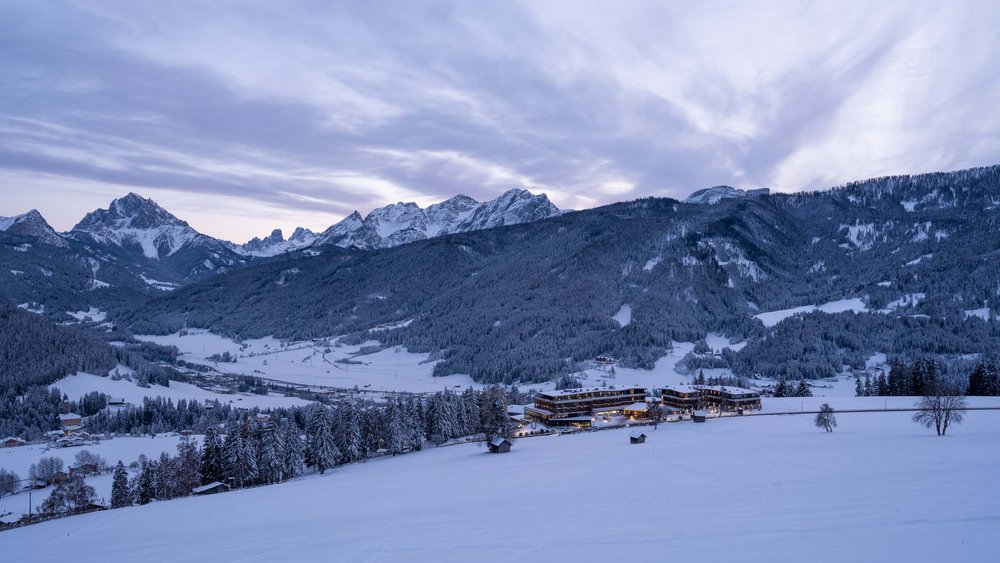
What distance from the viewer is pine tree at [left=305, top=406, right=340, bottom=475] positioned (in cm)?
5683

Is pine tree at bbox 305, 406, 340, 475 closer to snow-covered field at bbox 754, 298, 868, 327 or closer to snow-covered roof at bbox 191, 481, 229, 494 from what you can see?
snow-covered roof at bbox 191, 481, 229, 494

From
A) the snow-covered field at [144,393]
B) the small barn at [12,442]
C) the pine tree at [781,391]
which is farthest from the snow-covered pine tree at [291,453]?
the pine tree at [781,391]

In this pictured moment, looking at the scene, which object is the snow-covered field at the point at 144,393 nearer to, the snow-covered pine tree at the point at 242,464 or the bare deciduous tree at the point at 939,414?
the snow-covered pine tree at the point at 242,464

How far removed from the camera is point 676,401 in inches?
3383

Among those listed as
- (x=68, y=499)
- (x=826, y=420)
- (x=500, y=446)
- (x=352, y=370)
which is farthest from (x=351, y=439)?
(x=352, y=370)

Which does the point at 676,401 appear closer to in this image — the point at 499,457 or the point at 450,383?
the point at 499,457

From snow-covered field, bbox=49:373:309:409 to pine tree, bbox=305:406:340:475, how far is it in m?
53.8

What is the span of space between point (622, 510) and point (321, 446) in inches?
1580

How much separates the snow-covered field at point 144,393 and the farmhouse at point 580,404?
165 feet

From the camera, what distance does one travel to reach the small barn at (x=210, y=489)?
50812 millimetres

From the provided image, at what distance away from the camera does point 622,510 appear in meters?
24.1

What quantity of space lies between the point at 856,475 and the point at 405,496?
2380cm

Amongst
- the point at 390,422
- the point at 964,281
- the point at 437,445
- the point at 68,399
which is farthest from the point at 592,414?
the point at 964,281

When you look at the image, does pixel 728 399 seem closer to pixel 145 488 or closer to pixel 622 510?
pixel 622 510
